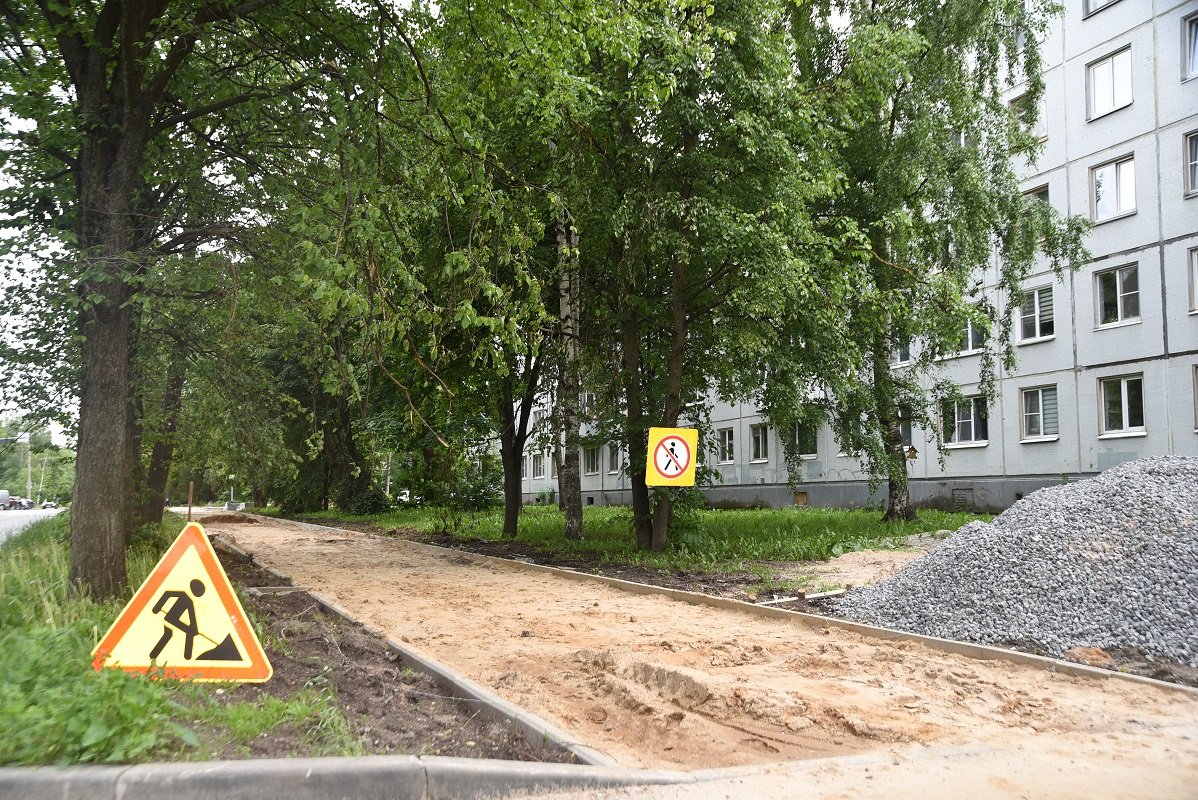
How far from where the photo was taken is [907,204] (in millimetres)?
19828

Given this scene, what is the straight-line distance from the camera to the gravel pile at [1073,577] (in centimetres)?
818

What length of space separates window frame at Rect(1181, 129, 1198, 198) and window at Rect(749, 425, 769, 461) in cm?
1750

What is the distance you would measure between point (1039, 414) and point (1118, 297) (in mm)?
4032

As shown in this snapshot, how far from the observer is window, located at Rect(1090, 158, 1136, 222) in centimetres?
2569

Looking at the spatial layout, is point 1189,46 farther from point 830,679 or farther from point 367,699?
point 367,699

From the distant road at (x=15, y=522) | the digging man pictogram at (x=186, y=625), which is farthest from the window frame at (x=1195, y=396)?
the distant road at (x=15, y=522)

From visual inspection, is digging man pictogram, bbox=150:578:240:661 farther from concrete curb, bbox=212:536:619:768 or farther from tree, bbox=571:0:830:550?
tree, bbox=571:0:830:550

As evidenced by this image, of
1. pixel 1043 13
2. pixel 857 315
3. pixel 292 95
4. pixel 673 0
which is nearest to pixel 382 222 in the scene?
pixel 292 95

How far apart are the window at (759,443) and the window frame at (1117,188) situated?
15052mm

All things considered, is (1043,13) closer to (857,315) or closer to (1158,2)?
(1158,2)

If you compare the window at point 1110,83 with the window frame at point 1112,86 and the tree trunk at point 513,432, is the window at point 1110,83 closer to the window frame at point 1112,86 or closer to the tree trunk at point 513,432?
the window frame at point 1112,86

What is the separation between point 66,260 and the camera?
30.0 ft

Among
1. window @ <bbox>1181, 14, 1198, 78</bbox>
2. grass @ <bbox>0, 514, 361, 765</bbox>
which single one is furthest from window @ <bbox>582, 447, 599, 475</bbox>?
grass @ <bbox>0, 514, 361, 765</bbox>

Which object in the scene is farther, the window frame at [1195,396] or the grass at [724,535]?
the window frame at [1195,396]
